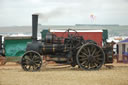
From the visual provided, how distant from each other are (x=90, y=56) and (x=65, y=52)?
1.10 metres

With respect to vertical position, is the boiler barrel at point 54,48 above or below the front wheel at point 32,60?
above

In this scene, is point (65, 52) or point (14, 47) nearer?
point (65, 52)

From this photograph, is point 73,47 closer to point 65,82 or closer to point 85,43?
point 85,43

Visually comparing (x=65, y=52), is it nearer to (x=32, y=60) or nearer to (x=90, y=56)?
(x=90, y=56)

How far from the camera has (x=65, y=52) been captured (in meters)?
13.1

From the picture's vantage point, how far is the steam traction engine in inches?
501

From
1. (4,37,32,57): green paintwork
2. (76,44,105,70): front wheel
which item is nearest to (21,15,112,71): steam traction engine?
(76,44,105,70): front wheel

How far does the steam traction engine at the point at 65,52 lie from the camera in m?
12.7

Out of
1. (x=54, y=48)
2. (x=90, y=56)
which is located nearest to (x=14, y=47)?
(x=54, y=48)

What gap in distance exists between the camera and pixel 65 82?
934 centimetres

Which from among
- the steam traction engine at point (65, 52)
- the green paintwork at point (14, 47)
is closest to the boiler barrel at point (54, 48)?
the steam traction engine at point (65, 52)

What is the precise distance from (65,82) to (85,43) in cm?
405

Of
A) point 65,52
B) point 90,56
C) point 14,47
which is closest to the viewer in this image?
point 90,56

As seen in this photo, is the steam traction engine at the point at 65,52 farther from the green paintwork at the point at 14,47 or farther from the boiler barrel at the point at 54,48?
the green paintwork at the point at 14,47
